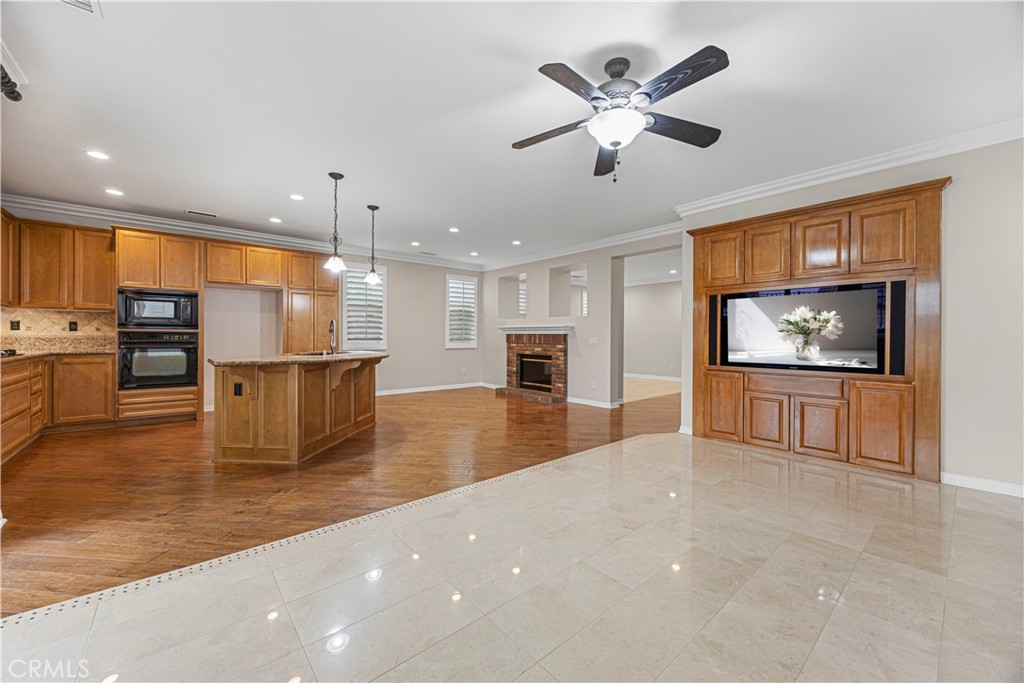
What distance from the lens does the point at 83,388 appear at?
15.9 ft

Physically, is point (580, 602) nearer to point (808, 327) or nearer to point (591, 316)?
point (808, 327)

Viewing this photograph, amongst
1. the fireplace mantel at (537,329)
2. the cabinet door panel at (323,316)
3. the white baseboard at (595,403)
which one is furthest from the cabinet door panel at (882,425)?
the cabinet door panel at (323,316)

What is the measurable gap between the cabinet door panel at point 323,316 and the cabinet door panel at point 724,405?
5479 mm

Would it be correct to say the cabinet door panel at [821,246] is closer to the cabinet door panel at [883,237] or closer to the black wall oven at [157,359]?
the cabinet door panel at [883,237]

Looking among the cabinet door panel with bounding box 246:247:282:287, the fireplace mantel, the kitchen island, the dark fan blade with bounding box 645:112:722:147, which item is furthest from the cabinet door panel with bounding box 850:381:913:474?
the cabinet door panel with bounding box 246:247:282:287

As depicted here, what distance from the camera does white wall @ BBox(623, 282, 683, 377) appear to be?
10523 millimetres

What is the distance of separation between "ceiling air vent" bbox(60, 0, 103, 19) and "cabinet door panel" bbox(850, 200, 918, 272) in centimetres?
544

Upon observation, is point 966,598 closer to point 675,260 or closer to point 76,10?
point 76,10

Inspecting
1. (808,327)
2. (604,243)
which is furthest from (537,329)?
(808,327)

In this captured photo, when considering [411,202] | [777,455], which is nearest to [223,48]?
[411,202]

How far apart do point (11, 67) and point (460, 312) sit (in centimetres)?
675

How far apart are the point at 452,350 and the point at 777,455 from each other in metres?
6.15

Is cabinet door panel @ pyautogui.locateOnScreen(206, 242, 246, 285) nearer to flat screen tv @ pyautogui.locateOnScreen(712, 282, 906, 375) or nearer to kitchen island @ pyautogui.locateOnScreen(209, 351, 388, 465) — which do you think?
kitchen island @ pyautogui.locateOnScreen(209, 351, 388, 465)

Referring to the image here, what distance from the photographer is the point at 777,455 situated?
4.02m
